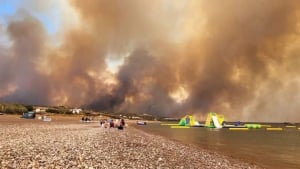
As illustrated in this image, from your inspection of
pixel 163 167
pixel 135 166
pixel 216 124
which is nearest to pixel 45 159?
pixel 135 166

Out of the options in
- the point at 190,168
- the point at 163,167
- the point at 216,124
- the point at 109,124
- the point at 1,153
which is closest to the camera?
the point at 1,153

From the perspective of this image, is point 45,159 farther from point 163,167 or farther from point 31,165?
point 163,167

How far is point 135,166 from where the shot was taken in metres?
24.0

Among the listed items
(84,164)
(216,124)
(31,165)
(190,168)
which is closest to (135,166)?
(84,164)

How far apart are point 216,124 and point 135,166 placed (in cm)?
17790

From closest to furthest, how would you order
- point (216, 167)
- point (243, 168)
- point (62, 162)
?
point (62, 162) → point (216, 167) → point (243, 168)

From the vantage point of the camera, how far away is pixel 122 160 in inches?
1053

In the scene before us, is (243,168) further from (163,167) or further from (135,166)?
(135,166)

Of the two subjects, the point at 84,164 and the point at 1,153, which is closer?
the point at 84,164

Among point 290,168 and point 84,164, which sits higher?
point 84,164

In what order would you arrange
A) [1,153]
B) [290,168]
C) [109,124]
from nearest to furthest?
[1,153] → [290,168] → [109,124]

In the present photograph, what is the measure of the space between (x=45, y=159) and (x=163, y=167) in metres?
9.17

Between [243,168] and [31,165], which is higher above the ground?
[31,165]

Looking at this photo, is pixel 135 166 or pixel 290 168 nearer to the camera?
pixel 135 166
